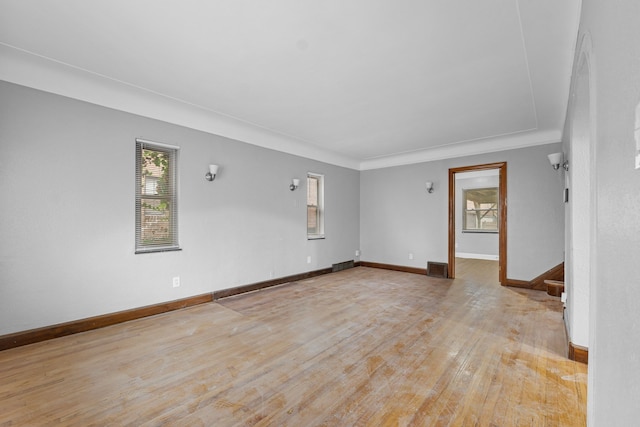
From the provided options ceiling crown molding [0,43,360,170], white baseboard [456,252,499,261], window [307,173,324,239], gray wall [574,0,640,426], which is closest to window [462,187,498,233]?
white baseboard [456,252,499,261]

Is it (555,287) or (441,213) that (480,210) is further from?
(555,287)

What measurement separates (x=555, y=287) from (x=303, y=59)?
4.94 metres

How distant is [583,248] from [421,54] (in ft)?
7.13

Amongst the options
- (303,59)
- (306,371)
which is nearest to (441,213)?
(303,59)

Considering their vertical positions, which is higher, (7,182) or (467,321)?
(7,182)

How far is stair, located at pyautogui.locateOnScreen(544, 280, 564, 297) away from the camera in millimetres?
4316

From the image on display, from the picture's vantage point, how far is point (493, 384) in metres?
2.07

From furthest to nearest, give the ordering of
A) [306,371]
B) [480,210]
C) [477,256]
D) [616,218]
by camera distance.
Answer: [480,210]
[477,256]
[306,371]
[616,218]

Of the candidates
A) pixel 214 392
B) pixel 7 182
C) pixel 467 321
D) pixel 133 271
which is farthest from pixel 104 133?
pixel 467 321

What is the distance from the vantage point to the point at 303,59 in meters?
2.59

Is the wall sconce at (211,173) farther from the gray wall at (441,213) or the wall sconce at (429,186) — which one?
the wall sconce at (429,186)

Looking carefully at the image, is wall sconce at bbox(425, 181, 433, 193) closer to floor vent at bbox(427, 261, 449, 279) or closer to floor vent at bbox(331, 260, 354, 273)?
floor vent at bbox(427, 261, 449, 279)

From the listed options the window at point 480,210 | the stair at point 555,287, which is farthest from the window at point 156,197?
the window at point 480,210

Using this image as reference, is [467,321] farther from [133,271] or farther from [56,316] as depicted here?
[56,316]
